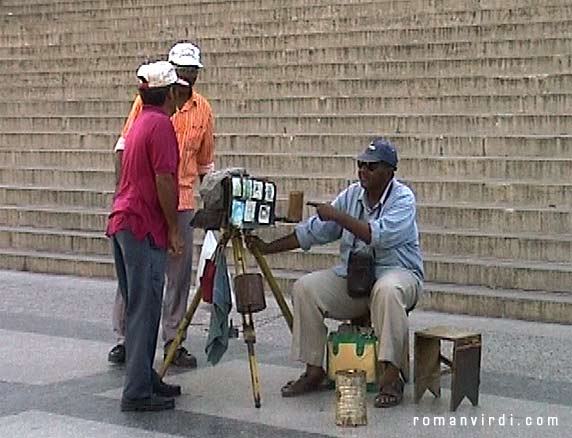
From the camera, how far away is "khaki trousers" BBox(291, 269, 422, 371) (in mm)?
6172

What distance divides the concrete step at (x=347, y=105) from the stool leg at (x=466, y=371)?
16.5ft

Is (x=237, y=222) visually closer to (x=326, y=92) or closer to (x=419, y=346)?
(x=419, y=346)

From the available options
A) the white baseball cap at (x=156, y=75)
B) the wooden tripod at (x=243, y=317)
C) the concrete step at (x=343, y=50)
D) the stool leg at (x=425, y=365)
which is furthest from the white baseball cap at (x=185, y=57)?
the concrete step at (x=343, y=50)

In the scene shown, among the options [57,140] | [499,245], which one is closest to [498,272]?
[499,245]

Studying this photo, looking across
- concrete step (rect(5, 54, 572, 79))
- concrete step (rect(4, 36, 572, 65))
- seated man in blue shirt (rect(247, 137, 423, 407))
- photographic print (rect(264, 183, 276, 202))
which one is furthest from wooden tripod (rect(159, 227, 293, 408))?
concrete step (rect(4, 36, 572, 65))

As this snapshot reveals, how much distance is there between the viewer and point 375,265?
21.3 ft

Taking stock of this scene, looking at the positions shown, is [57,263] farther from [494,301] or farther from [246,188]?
[246,188]

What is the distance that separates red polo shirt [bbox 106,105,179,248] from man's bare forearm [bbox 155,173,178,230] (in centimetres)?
3

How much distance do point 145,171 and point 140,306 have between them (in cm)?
69

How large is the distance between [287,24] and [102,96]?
229 centimetres

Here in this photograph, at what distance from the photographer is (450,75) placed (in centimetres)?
1177

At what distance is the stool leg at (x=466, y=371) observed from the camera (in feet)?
19.9

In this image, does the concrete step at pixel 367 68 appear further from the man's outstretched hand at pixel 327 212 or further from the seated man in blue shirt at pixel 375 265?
the man's outstretched hand at pixel 327 212

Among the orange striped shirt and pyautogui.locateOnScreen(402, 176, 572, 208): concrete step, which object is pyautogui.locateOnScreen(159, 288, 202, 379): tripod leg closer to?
the orange striped shirt
